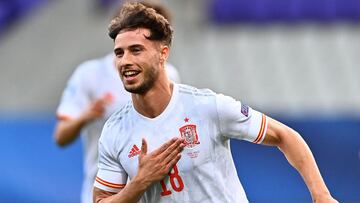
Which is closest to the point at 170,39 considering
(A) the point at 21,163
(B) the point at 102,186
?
(B) the point at 102,186

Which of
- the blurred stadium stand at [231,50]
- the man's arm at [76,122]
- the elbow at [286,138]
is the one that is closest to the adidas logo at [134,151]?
the elbow at [286,138]

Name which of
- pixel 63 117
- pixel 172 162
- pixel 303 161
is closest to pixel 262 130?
pixel 303 161

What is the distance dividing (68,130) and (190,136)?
82.0 inches

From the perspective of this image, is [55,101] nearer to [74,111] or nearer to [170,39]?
[74,111]

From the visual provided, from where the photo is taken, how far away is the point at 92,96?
6.17 m

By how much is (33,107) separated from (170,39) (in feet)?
27.6

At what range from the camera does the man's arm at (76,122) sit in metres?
5.91

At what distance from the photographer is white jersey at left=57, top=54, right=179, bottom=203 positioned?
19.7 ft

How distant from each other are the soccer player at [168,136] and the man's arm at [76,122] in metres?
1.57

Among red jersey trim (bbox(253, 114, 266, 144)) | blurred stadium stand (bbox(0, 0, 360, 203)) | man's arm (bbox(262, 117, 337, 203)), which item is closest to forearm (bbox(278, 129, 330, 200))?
man's arm (bbox(262, 117, 337, 203))

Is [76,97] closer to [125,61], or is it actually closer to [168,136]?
[168,136]

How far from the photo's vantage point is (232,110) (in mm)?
4199

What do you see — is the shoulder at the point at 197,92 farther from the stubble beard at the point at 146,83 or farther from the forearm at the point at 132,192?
the forearm at the point at 132,192

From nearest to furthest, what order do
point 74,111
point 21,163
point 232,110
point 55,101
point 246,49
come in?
point 232,110
point 74,111
point 21,163
point 55,101
point 246,49
